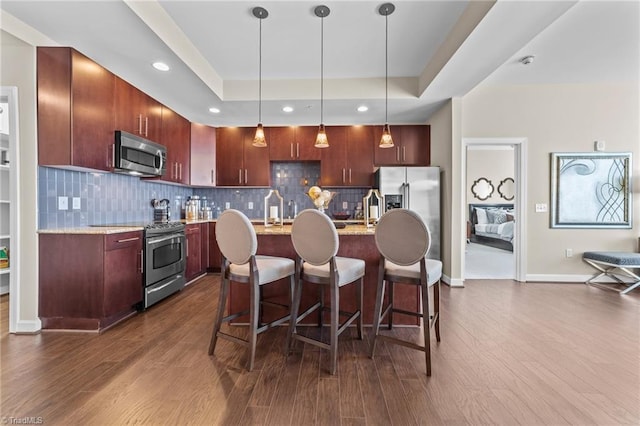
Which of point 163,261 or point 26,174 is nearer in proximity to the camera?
point 26,174

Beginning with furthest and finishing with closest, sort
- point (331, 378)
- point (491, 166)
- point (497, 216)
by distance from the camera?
point (491, 166) → point (497, 216) → point (331, 378)

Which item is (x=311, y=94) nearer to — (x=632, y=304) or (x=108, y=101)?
(x=108, y=101)

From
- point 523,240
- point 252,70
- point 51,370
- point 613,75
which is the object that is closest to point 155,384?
point 51,370

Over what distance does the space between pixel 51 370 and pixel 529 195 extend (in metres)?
5.40

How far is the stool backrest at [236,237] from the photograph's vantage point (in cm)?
198

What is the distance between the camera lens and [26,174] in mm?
2502

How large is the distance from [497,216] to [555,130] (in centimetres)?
451

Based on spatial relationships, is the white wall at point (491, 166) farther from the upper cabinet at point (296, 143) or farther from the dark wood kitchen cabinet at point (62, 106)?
the dark wood kitchen cabinet at point (62, 106)

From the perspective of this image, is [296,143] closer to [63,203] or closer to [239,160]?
[239,160]

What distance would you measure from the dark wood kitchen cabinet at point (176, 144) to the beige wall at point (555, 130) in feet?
13.4

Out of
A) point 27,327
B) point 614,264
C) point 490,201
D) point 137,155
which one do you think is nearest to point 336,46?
point 137,155

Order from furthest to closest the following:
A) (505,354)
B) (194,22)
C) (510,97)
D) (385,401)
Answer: (510,97)
(194,22)
(505,354)
(385,401)

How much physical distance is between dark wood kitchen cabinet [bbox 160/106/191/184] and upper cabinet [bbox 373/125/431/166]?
310cm

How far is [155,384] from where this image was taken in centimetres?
179
